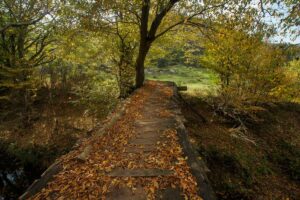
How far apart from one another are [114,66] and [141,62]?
5.98 ft

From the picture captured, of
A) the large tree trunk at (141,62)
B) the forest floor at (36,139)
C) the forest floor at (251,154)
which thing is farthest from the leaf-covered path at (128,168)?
the large tree trunk at (141,62)

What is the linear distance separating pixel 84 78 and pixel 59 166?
32.4 feet

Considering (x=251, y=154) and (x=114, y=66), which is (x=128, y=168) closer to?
(x=251, y=154)

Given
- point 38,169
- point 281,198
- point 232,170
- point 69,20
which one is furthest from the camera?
point 69,20

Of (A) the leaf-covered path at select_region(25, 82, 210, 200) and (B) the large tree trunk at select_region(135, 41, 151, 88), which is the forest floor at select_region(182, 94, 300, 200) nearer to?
(B) the large tree trunk at select_region(135, 41, 151, 88)

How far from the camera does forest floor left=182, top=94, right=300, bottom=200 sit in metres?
7.36

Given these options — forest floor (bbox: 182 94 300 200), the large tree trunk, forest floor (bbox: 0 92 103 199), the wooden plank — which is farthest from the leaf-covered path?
the large tree trunk

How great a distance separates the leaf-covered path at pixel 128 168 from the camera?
3.19 meters

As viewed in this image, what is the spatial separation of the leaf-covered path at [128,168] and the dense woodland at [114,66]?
8.65 feet

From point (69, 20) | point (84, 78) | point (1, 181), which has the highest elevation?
point (69, 20)

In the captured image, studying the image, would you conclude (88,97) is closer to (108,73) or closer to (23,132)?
(108,73)

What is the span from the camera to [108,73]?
1280cm

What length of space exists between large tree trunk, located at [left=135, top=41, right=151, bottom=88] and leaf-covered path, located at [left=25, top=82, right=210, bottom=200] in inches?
225

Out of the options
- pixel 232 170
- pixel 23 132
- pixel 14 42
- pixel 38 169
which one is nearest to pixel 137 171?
pixel 232 170
